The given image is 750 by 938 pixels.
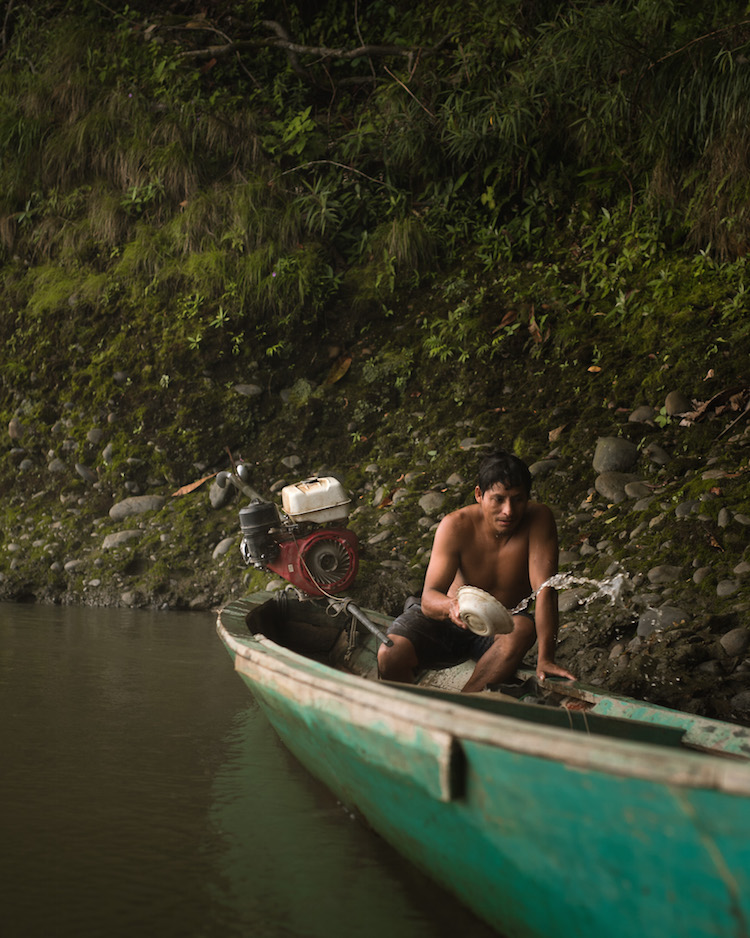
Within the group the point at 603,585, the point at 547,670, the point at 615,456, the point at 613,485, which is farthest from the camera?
the point at 615,456

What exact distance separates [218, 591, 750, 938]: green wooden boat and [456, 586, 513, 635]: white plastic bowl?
214 millimetres

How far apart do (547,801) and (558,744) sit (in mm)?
101

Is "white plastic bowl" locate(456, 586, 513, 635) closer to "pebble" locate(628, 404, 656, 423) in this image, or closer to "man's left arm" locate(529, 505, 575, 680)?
"man's left arm" locate(529, 505, 575, 680)

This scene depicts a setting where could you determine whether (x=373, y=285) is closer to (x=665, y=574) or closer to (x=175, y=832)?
(x=665, y=574)

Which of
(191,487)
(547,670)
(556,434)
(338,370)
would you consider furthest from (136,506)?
(547,670)

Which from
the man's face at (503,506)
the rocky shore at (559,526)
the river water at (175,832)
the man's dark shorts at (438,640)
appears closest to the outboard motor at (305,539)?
the rocky shore at (559,526)

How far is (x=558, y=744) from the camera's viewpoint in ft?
4.47

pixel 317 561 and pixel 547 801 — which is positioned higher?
pixel 317 561

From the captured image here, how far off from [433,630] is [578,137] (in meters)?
5.05

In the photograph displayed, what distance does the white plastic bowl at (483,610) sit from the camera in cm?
248

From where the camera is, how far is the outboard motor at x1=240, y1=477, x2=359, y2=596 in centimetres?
421

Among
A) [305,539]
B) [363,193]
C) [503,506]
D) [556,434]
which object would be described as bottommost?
[305,539]

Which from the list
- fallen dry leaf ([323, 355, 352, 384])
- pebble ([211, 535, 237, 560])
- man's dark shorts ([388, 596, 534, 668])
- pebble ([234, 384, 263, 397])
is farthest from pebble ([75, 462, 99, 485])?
man's dark shorts ([388, 596, 534, 668])

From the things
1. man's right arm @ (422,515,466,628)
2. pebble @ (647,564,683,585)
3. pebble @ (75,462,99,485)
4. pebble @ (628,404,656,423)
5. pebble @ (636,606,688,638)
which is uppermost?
pebble @ (75,462,99,485)
